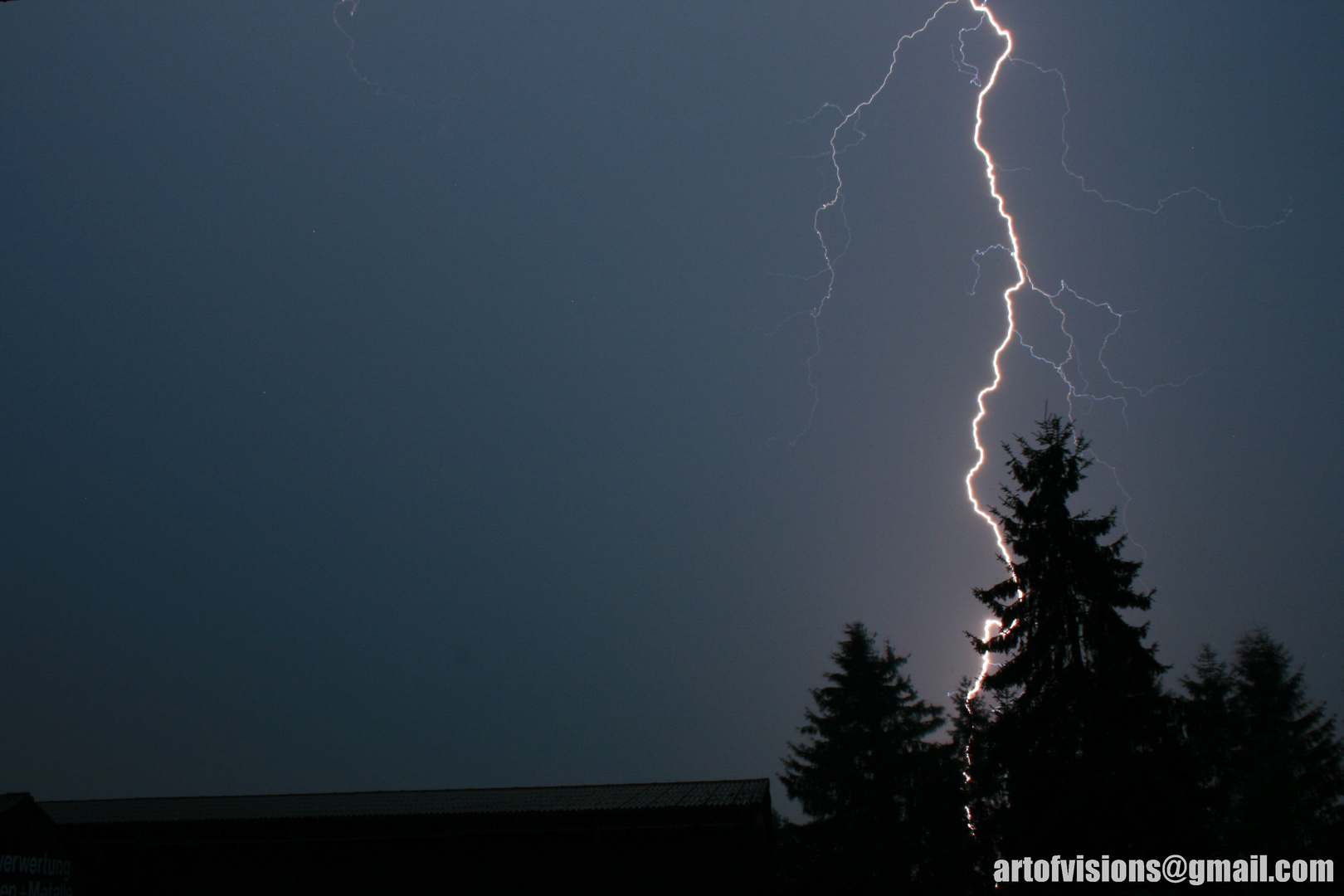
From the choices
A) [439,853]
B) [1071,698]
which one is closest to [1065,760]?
[1071,698]

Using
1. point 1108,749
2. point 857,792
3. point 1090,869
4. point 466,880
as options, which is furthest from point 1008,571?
point 466,880

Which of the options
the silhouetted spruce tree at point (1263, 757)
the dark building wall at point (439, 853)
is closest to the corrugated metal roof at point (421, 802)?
the dark building wall at point (439, 853)

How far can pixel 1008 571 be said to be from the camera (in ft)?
40.5

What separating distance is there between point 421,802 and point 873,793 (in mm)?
9684

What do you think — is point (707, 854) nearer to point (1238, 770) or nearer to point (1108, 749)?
point (1108, 749)

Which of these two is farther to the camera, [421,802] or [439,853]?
[421,802]

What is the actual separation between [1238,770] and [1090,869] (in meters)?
7.33

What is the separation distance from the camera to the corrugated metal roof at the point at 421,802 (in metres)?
12.9

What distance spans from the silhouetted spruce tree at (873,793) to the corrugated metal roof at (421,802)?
156 inches

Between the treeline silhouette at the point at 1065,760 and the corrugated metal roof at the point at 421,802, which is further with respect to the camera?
the corrugated metal roof at the point at 421,802

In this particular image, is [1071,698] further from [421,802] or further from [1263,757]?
[421,802]

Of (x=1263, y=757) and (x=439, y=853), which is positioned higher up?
(x=1263, y=757)

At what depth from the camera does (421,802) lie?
1438 cm

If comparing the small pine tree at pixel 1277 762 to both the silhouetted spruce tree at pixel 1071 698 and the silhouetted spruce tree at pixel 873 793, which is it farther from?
the silhouetted spruce tree at pixel 873 793
